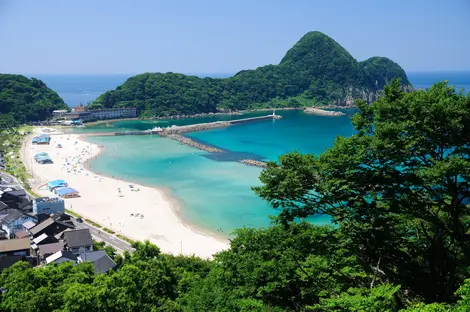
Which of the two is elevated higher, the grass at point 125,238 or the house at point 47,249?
the house at point 47,249

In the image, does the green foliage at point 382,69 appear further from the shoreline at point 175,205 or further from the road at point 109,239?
the road at point 109,239

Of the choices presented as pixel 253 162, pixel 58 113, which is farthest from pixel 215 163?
pixel 58 113

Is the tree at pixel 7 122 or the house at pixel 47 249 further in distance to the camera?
the tree at pixel 7 122

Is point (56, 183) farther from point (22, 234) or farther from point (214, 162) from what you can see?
point (214, 162)

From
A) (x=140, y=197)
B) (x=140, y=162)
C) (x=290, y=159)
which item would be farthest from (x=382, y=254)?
(x=140, y=162)

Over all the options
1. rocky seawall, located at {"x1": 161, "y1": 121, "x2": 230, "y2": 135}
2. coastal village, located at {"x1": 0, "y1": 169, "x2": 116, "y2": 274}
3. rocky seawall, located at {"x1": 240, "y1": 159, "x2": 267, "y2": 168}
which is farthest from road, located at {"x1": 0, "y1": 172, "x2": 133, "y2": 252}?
rocky seawall, located at {"x1": 161, "y1": 121, "x2": 230, "y2": 135}

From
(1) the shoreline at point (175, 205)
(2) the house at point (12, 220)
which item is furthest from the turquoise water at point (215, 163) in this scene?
Answer: (2) the house at point (12, 220)

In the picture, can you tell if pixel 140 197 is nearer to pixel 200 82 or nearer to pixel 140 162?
pixel 140 162

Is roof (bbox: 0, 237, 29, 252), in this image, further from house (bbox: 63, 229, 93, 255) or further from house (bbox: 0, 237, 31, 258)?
house (bbox: 63, 229, 93, 255)
